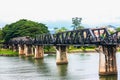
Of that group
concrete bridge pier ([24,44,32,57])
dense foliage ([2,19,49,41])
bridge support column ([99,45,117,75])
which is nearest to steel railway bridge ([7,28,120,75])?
bridge support column ([99,45,117,75])

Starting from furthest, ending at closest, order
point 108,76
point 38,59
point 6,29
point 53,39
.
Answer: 1. point 6,29
2. point 38,59
3. point 53,39
4. point 108,76

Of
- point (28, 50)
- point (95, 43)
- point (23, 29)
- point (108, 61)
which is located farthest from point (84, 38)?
point (23, 29)

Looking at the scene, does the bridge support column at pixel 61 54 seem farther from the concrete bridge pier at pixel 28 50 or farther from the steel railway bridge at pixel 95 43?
the concrete bridge pier at pixel 28 50

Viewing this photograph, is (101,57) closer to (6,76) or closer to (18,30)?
(6,76)

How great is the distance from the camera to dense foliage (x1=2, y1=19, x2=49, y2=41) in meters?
176

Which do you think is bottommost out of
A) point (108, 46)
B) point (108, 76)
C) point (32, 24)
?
point (108, 76)

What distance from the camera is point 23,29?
594 ft

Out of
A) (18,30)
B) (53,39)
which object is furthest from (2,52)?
(53,39)

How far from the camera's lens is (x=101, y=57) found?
3219 inches

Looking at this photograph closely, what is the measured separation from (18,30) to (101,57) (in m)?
107

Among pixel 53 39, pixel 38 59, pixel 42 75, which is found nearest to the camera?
pixel 42 75

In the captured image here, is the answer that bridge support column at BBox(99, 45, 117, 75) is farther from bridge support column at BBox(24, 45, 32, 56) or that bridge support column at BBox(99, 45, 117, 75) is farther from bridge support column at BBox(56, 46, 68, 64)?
bridge support column at BBox(24, 45, 32, 56)

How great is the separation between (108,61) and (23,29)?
4091 inches

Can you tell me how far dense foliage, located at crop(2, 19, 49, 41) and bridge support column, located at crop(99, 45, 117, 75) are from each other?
93.5m
